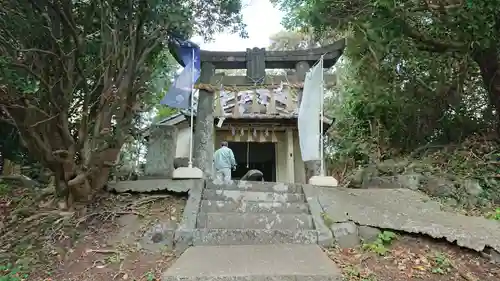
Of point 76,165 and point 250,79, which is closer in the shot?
point 76,165

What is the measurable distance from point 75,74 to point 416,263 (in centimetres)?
569

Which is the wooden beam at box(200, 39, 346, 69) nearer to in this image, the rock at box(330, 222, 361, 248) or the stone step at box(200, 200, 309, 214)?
the stone step at box(200, 200, 309, 214)

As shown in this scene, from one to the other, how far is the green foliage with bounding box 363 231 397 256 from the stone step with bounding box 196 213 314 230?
93 centimetres

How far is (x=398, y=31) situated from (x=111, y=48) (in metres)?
5.30

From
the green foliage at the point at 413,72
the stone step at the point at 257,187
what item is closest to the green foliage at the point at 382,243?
the stone step at the point at 257,187

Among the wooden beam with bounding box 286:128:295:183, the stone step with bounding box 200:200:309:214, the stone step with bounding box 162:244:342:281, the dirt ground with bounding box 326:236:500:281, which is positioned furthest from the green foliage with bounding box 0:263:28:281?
the wooden beam with bounding box 286:128:295:183

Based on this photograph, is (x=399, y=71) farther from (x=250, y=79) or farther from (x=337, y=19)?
(x=250, y=79)

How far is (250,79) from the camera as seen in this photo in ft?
31.4

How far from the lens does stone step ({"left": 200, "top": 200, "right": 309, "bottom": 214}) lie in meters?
5.83

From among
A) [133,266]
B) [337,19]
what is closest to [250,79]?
[337,19]

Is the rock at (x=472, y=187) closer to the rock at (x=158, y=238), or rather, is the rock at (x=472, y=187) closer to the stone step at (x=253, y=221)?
the stone step at (x=253, y=221)

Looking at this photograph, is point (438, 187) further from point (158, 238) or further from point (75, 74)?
point (75, 74)

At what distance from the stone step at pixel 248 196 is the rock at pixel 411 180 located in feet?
9.19

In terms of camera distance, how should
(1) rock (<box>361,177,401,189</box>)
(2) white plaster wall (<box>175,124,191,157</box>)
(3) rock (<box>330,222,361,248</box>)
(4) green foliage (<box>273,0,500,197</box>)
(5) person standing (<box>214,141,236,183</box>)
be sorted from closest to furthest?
1. (3) rock (<box>330,222,361,248</box>)
2. (4) green foliage (<box>273,0,500,197</box>)
3. (1) rock (<box>361,177,401,189</box>)
4. (5) person standing (<box>214,141,236,183</box>)
5. (2) white plaster wall (<box>175,124,191,157</box>)
